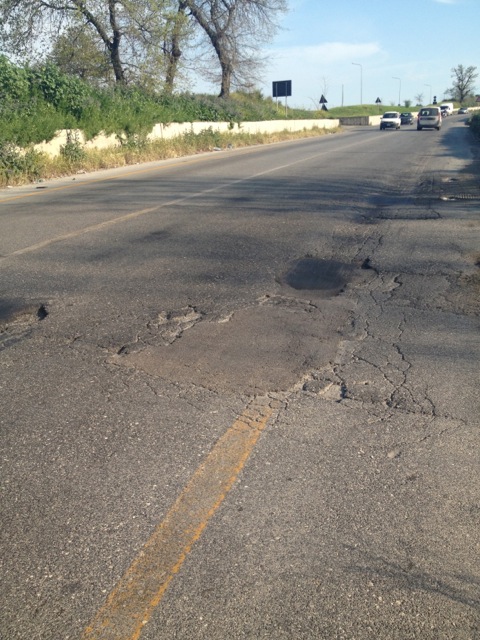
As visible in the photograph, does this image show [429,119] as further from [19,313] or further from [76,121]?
[19,313]

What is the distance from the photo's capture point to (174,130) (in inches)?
1228

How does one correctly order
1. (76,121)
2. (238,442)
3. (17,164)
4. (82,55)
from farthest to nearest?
(82,55) → (76,121) → (17,164) → (238,442)

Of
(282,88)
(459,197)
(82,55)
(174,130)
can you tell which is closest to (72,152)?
(174,130)

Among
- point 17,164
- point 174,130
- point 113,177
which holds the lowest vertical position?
point 113,177

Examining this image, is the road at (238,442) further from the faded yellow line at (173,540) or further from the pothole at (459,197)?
the pothole at (459,197)

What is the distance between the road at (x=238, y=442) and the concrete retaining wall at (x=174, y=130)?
43.8 ft

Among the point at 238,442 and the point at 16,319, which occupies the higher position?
the point at 16,319

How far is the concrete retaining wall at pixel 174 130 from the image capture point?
69.8 feet

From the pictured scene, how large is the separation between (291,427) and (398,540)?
3.87 ft

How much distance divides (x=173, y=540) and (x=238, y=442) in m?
0.97

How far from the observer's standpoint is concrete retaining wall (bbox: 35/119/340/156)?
21266 millimetres

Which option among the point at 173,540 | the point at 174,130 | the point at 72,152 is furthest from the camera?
the point at 174,130

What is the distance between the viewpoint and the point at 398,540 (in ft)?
10.1

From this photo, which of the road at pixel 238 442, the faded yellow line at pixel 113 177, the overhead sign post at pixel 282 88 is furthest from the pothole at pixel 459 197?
the overhead sign post at pixel 282 88
